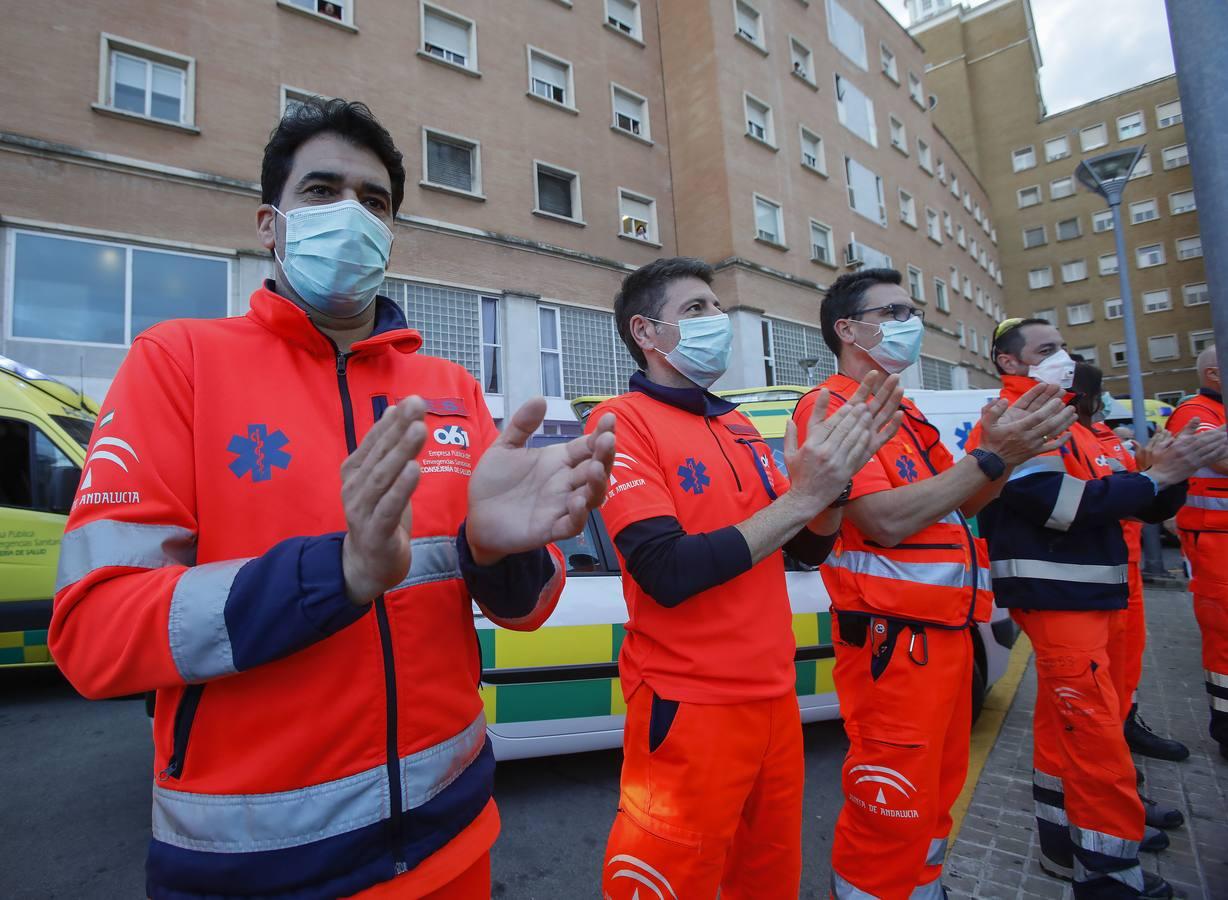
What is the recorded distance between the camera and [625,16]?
18.0 metres

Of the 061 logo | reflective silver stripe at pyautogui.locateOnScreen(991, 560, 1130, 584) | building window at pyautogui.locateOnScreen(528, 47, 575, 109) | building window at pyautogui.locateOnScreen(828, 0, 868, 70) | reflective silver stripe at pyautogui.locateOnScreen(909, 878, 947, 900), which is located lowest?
reflective silver stripe at pyautogui.locateOnScreen(909, 878, 947, 900)

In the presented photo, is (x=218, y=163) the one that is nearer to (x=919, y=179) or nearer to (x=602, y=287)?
(x=602, y=287)

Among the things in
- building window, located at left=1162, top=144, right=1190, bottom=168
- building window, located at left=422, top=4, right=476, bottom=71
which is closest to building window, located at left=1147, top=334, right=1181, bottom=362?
building window, located at left=1162, top=144, right=1190, bottom=168

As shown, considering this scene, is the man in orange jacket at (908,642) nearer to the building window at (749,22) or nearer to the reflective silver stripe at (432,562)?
the reflective silver stripe at (432,562)

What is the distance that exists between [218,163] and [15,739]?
1004cm

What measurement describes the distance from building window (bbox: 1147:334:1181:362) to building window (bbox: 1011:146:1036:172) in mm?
12595

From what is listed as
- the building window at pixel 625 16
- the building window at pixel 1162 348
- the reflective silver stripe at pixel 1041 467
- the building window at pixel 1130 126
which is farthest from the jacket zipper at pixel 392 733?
→ the building window at pixel 1130 126

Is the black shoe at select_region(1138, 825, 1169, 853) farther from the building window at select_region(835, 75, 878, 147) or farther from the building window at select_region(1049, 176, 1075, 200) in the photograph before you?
the building window at select_region(1049, 176, 1075, 200)

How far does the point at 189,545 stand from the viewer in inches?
42.6

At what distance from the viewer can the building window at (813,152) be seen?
2007cm

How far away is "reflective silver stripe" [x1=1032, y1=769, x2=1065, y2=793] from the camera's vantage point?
2.72 metres

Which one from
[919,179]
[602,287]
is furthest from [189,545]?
[919,179]

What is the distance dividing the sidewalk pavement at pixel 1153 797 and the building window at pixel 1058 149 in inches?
1787

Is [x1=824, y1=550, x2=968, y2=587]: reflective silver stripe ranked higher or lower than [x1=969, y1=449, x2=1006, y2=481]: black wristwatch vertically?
lower
